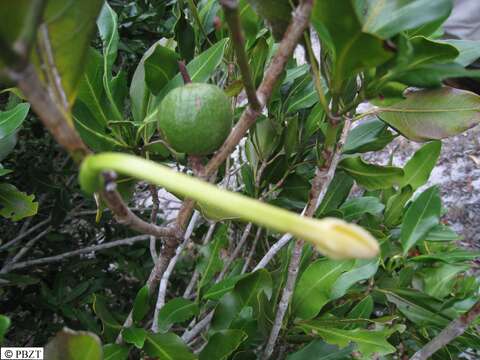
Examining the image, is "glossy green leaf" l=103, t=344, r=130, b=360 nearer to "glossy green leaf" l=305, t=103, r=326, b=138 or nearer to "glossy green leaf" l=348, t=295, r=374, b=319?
"glossy green leaf" l=348, t=295, r=374, b=319

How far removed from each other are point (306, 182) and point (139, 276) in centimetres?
74

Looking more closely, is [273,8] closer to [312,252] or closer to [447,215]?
[312,252]

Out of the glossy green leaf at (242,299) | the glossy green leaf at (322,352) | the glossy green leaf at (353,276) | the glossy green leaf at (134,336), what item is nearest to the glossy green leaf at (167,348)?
the glossy green leaf at (134,336)

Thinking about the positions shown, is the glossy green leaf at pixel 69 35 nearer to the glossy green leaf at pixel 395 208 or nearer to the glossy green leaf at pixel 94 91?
the glossy green leaf at pixel 94 91

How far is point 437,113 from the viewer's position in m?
0.78

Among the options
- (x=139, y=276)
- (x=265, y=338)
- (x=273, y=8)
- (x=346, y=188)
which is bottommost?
(x=139, y=276)

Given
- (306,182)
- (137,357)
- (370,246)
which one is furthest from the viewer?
(137,357)

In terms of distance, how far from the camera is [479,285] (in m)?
1.25

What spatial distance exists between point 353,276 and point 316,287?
0.29 feet

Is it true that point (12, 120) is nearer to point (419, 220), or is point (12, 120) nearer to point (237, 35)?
point (237, 35)

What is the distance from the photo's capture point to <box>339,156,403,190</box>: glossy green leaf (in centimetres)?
87

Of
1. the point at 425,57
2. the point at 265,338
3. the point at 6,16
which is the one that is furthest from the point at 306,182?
the point at 6,16

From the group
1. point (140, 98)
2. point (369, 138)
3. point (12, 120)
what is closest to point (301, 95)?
point (369, 138)

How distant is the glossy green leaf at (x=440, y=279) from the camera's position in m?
1.17
